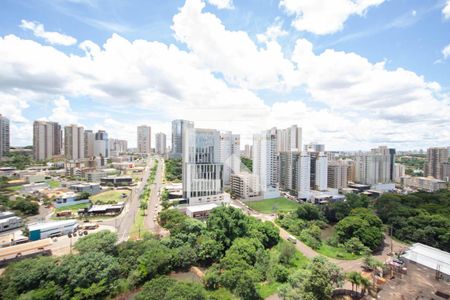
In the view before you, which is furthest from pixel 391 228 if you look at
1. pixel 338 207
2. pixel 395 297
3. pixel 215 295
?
pixel 215 295

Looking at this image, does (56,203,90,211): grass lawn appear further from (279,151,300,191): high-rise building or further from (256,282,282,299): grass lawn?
(279,151,300,191): high-rise building

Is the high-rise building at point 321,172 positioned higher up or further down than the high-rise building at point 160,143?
further down

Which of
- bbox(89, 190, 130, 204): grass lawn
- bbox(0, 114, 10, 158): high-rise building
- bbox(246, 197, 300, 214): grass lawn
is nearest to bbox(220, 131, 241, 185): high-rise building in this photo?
bbox(246, 197, 300, 214): grass lawn

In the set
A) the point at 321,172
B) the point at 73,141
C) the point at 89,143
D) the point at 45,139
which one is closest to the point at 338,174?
the point at 321,172

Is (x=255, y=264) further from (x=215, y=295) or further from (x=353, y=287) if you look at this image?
(x=353, y=287)

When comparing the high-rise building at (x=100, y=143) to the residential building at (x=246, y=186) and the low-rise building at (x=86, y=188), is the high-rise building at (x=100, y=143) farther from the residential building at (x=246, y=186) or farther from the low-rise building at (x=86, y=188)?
the residential building at (x=246, y=186)

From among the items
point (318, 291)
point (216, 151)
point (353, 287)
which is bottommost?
point (353, 287)

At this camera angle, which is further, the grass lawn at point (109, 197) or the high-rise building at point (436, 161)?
the high-rise building at point (436, 161)

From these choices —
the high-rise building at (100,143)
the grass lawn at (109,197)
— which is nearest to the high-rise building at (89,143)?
the high-rise building at (100,143)
